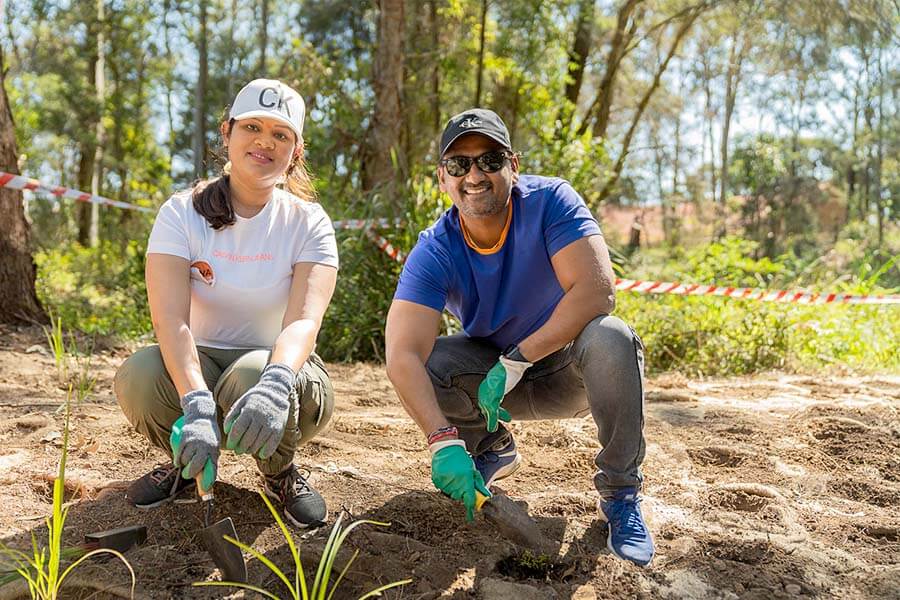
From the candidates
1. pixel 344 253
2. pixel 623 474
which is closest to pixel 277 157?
pixel 623 474

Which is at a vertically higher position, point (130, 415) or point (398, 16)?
point (398, 16)

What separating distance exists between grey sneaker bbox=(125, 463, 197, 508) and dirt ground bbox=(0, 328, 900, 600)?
0.03 meters

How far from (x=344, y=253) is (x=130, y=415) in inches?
122

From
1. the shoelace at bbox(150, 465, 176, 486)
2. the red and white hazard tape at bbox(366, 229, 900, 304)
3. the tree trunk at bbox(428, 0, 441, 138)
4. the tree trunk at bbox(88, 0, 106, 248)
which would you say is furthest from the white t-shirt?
the tree trunk at bbox(88, 0, 106, 248)

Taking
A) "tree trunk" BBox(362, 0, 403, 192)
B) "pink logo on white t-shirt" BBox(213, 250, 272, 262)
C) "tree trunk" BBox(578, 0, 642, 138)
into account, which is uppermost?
"tree trunk" BBox(578, 0, 642, 138)

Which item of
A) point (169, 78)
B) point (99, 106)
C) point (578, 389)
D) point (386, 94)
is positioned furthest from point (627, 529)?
point (169, 78)

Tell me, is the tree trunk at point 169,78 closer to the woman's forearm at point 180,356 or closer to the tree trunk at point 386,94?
the tree trunk at point 386,94

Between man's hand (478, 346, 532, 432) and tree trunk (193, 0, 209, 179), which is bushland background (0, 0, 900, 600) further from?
tree trunk (193, 0, 209, 179)

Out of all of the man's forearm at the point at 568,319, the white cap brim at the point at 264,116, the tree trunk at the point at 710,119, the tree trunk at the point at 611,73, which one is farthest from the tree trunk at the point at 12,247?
the tree trunk at the point at 710,119

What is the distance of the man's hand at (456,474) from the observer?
1.92 meters

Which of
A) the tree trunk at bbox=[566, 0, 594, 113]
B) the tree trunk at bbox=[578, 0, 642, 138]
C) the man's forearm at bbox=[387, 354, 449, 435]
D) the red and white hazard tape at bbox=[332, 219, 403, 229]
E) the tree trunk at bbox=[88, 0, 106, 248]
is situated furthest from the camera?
the tree trunk at bbox=[88, 0, 106, 248]

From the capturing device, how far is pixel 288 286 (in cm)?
222

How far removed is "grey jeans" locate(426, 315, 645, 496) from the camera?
6.63 ft

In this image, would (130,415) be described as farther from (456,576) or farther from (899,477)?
(899,477)
